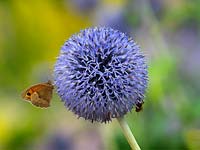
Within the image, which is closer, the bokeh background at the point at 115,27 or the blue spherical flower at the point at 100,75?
the blue spherical flower at the point at 100,75

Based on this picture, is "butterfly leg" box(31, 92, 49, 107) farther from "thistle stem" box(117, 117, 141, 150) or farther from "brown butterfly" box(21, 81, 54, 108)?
"thistle stem" box(117, 117, 141, 150)

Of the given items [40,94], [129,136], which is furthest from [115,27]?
[129,136]

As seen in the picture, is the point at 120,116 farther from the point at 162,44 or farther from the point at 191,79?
the point at 191,79

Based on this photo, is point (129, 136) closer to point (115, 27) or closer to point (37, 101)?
point (37, 101)

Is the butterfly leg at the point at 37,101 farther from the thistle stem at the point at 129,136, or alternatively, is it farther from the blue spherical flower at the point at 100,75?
the thistle stem at the point at 129,136

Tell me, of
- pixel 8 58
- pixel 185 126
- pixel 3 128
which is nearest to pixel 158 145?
pixel 185 126

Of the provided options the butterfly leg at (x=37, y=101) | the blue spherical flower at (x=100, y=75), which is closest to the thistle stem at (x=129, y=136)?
the blue spherical flower at (x=100, y=75)
